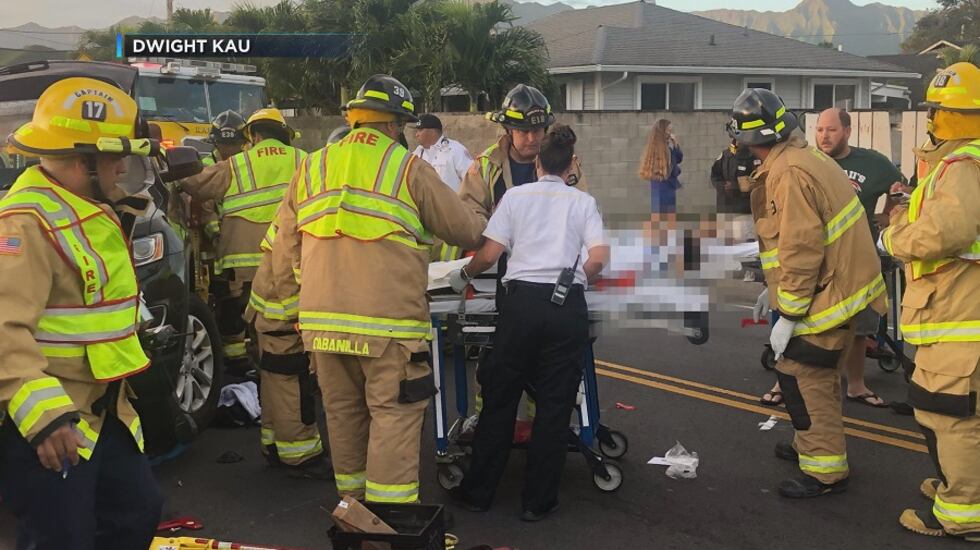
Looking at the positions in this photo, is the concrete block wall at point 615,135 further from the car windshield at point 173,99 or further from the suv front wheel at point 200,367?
the suv front wheel at point 200,367

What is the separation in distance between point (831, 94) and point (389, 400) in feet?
87.0

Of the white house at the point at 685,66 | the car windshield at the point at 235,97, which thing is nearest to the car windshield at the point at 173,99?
the car windshield at the point at 235,97

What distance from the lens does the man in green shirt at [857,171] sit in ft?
22.2

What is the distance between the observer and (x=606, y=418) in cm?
658

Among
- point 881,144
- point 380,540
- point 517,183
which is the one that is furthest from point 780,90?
point 380,540

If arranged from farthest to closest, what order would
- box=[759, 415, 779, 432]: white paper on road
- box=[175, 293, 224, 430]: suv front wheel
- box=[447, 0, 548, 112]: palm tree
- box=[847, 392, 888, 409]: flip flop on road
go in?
box=[447, 0, 548, 112]: palm tree < box=[847, 392, 888, 409]: flip flop on road < box=[759, 415, 779, 432]: white paper on road < box=[175, 293, 224, 430]: suv front wheel

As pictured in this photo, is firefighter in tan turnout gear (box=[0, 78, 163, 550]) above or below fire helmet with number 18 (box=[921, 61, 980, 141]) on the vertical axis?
below

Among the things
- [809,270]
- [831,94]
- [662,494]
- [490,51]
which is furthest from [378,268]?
[831,94]

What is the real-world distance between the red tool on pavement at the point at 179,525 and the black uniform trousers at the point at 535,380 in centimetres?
139

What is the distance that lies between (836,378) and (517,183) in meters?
2.14

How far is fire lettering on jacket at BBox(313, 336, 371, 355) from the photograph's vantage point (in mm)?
4242

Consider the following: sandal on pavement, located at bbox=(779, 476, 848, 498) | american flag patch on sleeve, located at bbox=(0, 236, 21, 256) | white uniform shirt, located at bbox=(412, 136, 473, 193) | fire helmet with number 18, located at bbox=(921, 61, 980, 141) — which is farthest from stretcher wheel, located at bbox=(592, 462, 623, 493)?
white uniform shirt, located at bbox=(412, 136, 473, 193)

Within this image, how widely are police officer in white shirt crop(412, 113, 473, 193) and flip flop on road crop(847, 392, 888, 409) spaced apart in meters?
4.44

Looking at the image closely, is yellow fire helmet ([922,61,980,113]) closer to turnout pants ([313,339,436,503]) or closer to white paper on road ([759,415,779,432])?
white paper on road ([759,415,779,432])
